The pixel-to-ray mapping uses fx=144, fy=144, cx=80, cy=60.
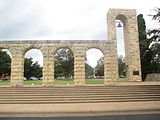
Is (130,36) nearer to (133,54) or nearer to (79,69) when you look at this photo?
(133,54)

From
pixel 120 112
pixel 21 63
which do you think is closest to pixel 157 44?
pixel 120 112

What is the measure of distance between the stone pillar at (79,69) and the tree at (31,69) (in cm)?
4608

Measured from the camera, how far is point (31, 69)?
59.4 meters

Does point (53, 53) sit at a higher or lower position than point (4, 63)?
lower

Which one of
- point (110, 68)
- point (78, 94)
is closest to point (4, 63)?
point (110, 68)

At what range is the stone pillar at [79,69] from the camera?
51.0 feet

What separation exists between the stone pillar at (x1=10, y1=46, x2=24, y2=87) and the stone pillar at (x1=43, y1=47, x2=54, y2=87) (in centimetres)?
254

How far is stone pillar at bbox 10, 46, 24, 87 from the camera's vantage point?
15.3 metres

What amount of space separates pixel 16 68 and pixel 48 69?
11.3 ft

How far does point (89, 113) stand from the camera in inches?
318

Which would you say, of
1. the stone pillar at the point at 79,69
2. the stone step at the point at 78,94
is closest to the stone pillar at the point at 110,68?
the stone step at the point at 78,94

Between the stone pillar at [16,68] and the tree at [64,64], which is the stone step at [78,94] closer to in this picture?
the stone pillar at [16,68]

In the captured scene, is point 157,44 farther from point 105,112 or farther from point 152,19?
point 105,112

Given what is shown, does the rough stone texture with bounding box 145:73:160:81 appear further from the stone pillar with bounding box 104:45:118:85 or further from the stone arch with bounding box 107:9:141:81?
the stone pillar with bounding box 104:45:118:85
